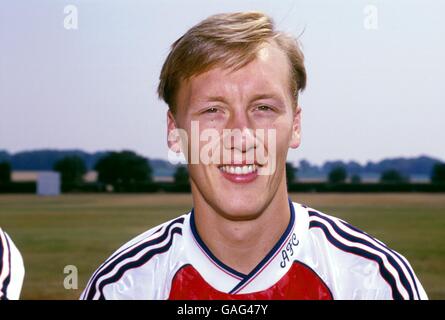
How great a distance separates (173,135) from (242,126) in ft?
0.98

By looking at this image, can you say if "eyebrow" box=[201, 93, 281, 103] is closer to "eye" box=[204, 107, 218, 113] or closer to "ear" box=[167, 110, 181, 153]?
"eye" box=[204, 107, 218, 113]

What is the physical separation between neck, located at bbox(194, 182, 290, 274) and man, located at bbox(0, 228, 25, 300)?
65cm

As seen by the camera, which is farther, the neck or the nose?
the neck

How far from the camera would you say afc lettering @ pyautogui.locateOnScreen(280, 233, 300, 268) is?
81.4 inches

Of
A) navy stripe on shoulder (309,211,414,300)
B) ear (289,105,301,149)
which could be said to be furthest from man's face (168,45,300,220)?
navy stripe on shoulder (309,211,414,300)

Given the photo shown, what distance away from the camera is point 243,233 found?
Answer: 211 centimetres

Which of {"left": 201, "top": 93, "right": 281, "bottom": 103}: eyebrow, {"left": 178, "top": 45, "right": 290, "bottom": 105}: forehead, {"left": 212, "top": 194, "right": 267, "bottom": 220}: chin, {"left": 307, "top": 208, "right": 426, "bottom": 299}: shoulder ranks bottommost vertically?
{"left": 307, "top": 208, "right": 426, "bottom": 299}: shoulder

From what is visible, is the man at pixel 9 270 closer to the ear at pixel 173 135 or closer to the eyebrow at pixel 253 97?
the ear at pixel 173 135

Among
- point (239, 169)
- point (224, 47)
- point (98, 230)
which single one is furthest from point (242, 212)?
point (98, 230)

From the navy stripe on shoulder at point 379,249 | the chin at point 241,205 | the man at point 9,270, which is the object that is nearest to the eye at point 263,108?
the chin at point 241,205

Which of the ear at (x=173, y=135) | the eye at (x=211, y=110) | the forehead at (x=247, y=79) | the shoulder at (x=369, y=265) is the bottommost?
the shoulder at (x=369, y=265)

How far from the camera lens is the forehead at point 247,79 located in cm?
196
